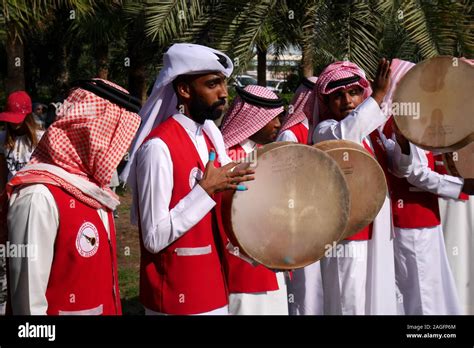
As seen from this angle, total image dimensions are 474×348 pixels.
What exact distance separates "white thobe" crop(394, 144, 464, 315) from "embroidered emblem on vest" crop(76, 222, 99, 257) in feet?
7.69

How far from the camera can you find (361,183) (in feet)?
11.9

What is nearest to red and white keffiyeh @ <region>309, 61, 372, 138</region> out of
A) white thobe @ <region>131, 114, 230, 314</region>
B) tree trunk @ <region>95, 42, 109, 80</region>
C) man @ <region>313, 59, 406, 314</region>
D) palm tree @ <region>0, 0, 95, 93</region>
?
man @ <region>313, 59, 406, 314</region>

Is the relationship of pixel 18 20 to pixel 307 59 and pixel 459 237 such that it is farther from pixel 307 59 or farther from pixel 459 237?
pixel 459 237

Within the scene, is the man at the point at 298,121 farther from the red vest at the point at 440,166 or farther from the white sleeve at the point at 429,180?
the red vest at the point at 440,166

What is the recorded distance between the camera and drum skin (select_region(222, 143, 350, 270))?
2.95 meters

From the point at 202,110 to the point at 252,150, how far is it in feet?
1.29

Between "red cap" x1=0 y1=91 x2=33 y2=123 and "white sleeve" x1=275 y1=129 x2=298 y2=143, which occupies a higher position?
"red cap" x1=0 y1=91 x2=33 y2=123

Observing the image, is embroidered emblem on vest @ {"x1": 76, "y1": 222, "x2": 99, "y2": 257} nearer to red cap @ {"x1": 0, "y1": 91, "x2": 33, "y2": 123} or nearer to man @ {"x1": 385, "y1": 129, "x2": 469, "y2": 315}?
man @ {"x1": 385, "y1": 129, "x2": 469, "y2": 315}

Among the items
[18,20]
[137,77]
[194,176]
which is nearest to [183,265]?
[194,176]

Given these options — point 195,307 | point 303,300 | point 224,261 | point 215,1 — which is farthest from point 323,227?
point 215,1

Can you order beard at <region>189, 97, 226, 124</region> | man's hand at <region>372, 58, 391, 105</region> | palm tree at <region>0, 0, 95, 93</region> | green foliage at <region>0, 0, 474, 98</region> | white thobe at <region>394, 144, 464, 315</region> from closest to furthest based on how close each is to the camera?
1. beard at <region>189, 97, 226, 124</region>
2. man's hand at <region>372, 58, 391, 105</region>
3. white thobe at <region>394, 144, 464, 315</region>
4. green foliage at <region>0, 0, 474, 98</region>
5. palm tree at <region>0, 0, 95, 93</region>

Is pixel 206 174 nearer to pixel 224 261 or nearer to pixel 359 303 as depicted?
pixel 224 261

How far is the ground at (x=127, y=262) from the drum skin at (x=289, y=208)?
1944mm
